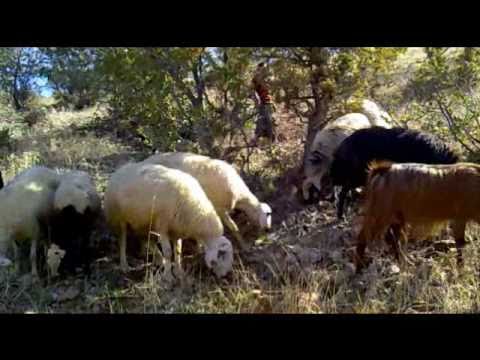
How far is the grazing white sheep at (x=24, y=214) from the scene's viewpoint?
24.3 ft

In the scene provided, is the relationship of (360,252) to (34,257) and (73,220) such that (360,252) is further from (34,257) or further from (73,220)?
(34,257)

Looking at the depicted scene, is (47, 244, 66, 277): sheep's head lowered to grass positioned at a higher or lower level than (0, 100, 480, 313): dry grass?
higher

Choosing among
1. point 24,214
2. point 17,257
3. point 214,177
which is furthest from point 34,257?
point 214,177

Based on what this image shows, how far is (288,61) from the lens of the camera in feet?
30.2

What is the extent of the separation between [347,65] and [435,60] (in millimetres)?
1325

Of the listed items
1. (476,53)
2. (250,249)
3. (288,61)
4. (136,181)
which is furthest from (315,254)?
(476,53)

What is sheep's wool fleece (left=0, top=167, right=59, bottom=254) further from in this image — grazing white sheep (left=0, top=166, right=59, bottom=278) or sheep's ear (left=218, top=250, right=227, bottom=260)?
sheep's ear (left=218, top=250, right=227, bottom=260)

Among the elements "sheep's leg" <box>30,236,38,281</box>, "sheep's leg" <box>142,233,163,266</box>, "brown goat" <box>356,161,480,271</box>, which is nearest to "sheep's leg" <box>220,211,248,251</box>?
"sheep's leg" <box>142,233,163,266</box>

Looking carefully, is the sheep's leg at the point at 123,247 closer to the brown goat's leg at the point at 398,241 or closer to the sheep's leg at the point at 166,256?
the sheep's leg at the point at 166,256

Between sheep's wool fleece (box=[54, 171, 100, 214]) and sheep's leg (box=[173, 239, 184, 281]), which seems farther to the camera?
sheep's wool fleece (box=[54, 171, 100, 214])

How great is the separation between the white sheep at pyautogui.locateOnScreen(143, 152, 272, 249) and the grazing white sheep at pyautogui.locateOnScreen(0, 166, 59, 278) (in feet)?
4.69

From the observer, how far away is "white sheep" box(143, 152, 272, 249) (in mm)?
7938

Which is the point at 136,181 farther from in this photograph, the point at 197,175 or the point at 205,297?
the point at 205,297

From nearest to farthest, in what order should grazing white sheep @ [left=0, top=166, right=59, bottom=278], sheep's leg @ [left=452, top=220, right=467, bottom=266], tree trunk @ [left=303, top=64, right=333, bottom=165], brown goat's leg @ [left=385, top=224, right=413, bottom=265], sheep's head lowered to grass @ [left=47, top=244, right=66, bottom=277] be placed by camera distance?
sheep's leg @ [left=452, top=220, right=467, bottom=266]
brown goat's leg @ [left=385, top=224, right=413, bottom=265]
sheep's head lowered to grass @ [left=47, top=244, right=66, bottom=277]
grazing white sheep @ [left=0, top=166, right=59, bottom=278]
tree trunk @ [left=303, top=64, right=333, bottom=165]
